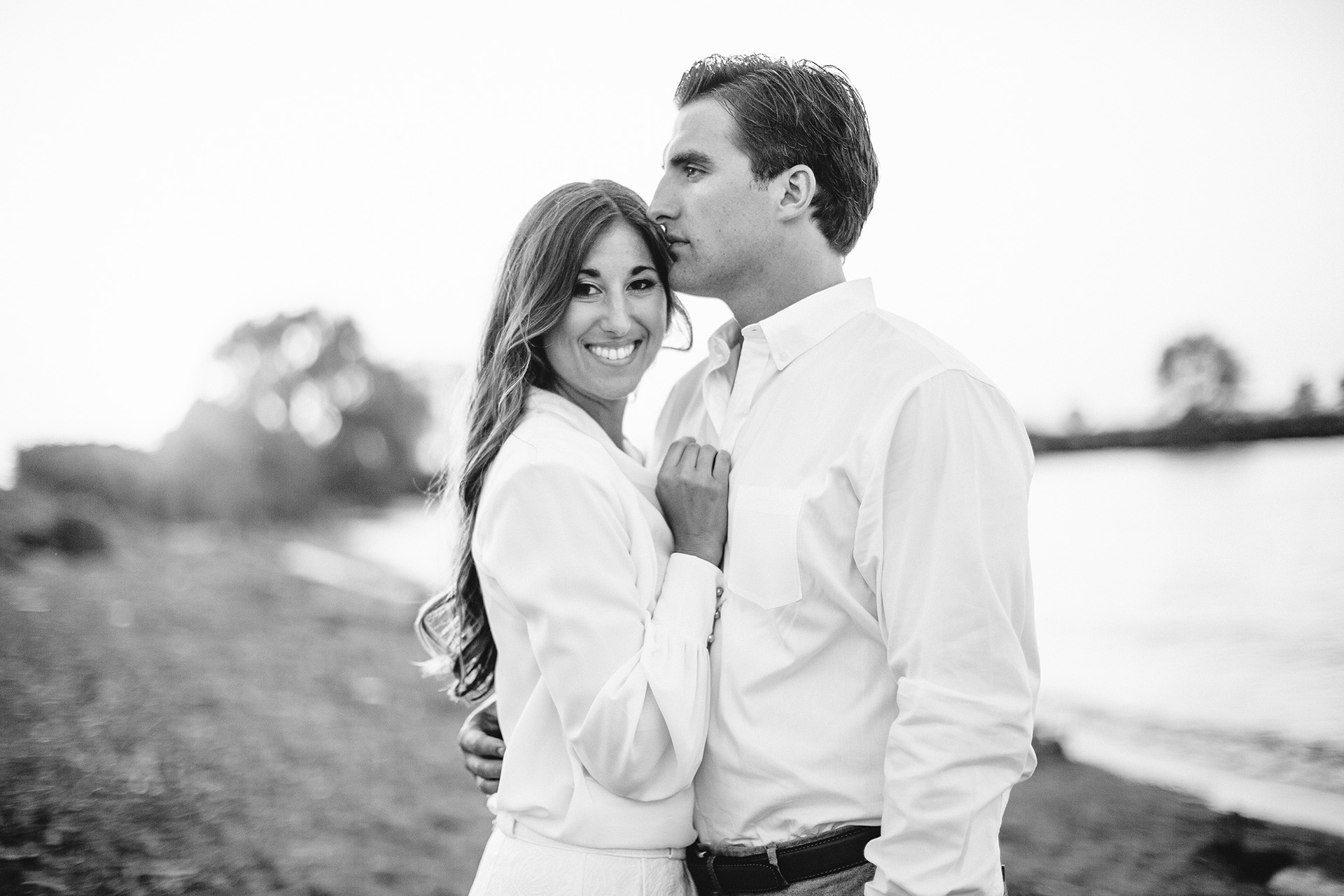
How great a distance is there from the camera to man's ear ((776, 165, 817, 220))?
7.38ft

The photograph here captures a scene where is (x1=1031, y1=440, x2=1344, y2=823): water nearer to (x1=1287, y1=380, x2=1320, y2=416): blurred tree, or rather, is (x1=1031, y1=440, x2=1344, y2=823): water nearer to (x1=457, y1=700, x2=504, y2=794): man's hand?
(x1=1287, y1=380, x2=1320, y2=416): blurred tree

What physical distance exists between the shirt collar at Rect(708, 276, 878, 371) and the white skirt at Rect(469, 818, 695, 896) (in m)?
1.11

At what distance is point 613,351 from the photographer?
7.13 feet

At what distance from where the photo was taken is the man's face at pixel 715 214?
2.24 m

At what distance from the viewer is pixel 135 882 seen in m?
3.32

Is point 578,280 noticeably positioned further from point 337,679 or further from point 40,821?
point 337,679

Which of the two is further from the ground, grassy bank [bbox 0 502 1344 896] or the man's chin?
the man's chin

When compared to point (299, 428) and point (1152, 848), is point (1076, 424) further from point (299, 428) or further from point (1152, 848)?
point (299, 428)

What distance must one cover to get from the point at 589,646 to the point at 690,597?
23 centimetres

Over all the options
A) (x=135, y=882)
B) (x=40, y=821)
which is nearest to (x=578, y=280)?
(x=135, y=882)

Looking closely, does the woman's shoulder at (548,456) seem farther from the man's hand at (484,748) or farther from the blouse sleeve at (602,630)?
the man's hand at (484,748)

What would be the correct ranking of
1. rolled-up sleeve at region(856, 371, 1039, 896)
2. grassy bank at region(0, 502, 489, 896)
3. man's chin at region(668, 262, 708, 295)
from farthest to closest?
grassy bank at region(0, 502, 489, 896) < man's chin at region(668, 262, 708, 295) < rolled-up sleeve at region(856, 371, 1039, 896)

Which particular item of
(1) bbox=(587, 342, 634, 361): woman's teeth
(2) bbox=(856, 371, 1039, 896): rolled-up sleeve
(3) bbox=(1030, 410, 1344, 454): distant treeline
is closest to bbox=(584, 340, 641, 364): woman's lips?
(1) bbox=(587, 342, 634, 361): woman's teeth

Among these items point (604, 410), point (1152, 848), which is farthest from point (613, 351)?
point (1152, 848)
